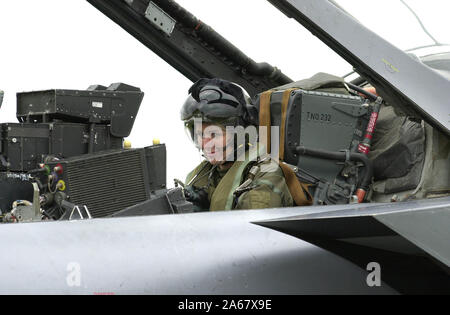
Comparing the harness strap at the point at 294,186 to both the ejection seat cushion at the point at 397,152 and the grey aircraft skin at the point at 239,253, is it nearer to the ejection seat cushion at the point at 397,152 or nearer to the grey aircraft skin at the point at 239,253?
the ejection seat cushion at the point at 397,152

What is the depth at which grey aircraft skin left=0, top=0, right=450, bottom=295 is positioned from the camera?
127 centimetres

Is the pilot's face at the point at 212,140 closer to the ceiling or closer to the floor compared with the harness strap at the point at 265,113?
closer to the floor

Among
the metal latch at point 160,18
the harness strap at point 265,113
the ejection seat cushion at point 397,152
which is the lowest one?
the ejection seat cushion at point 397,152

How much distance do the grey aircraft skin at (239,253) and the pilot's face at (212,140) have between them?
87 centimetres

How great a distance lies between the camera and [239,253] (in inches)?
56.7

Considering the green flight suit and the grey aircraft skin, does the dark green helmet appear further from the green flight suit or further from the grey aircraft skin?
the grey aircraft skin

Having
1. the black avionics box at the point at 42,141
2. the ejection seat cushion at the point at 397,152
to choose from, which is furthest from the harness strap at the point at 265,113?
the black avionics box at the point at 42,141

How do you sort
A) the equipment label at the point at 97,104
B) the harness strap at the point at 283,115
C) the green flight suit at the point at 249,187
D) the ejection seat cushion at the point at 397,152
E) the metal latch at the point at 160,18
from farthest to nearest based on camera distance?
the metal latch at the point at 160,18 < the equipment label at the point at 97,104 < the harness strap at the point at 283,115 < the ejection seat cushion at the point at 397,152 < the green flight suit at the point at 249,187

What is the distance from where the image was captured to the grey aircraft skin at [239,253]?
1266 millimetres

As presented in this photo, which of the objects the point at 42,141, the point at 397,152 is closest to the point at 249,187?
the point at 397,152

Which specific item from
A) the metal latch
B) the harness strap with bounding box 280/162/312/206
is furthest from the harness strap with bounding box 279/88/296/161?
the metal latch

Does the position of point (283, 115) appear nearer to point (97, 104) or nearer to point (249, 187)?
point (249, 187)
